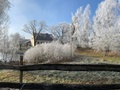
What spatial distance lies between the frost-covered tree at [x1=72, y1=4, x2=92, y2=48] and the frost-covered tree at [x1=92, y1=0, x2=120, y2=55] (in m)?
6.93

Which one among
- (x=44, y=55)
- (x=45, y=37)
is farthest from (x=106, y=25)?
(x=45, y=37)

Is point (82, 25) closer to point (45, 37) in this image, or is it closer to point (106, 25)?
point (106, 25)

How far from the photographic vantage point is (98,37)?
39.7 meters

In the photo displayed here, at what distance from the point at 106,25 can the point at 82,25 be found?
1261 centimetres

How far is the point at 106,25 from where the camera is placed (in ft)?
133

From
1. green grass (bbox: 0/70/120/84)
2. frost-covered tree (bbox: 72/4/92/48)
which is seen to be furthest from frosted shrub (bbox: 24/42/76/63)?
frost-covered tree (bbox: 72/4/92/48)

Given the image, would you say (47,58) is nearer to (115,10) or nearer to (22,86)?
(22,86)

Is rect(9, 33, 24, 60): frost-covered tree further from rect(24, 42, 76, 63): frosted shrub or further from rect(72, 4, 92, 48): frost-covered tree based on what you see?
rect(72, 4, 92, 48): frost-covered tree

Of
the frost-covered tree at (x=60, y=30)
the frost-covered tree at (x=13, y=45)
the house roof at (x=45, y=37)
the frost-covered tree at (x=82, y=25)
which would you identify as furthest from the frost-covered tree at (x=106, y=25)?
the house roof at (x=45, y=37)

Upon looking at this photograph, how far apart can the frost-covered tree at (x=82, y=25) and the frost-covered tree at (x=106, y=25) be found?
22.7 feet

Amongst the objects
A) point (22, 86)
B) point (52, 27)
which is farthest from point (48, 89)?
point (52, 27)

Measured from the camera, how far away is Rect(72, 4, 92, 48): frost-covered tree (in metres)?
49.6

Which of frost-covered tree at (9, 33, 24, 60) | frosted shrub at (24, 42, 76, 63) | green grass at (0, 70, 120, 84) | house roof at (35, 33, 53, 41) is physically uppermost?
house roof at (35, 33, 53, 41)

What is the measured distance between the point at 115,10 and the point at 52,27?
29.6 meters
